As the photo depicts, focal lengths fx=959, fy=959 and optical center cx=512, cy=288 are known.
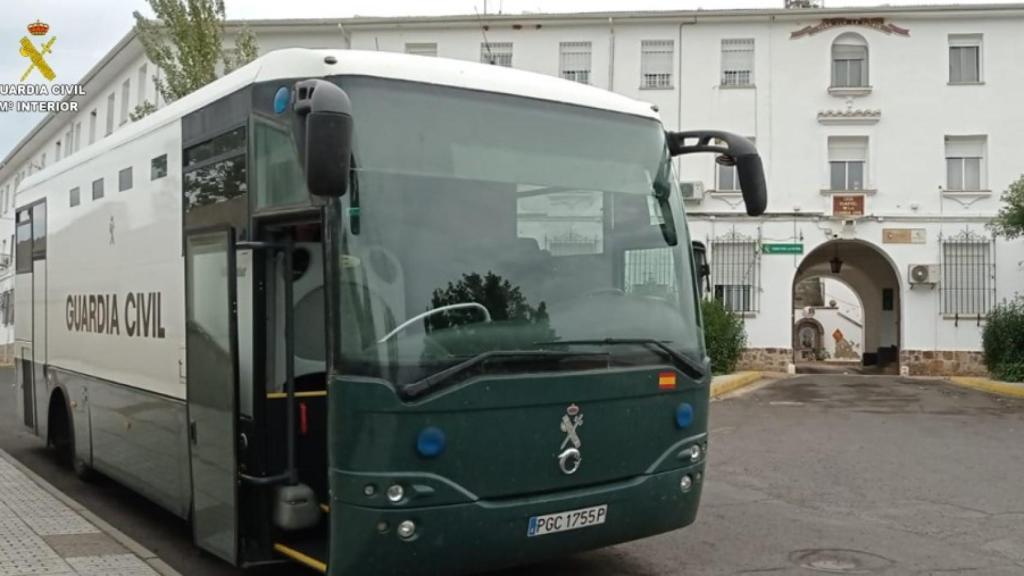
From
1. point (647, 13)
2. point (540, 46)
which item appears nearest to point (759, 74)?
point (647, 13)

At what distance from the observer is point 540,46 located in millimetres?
26953

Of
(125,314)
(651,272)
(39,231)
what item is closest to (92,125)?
(39,231)

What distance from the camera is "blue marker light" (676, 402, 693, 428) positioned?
5570 mm

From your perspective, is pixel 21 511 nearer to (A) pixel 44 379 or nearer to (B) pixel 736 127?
(A) pixel 44 379

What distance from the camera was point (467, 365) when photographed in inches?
186

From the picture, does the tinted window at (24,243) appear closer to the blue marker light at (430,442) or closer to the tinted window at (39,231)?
the tinted window at (39,231)

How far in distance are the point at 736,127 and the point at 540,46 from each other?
5.92 metres

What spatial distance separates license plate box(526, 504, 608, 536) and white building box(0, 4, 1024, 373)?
20.6m

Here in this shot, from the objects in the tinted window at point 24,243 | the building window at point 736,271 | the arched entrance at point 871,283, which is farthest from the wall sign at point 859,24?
the tinted window at point 24,243

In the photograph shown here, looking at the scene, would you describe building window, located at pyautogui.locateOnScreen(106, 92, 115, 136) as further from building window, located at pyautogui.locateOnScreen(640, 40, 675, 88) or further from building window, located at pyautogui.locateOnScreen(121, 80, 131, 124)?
building window, located at pyautogui.locateOnScreen(640, 40, 675, 88)

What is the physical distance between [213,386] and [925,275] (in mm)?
22306

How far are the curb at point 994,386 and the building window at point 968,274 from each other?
2978mm

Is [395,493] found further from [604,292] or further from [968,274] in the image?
[968,274]

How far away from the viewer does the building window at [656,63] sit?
1033 inches
